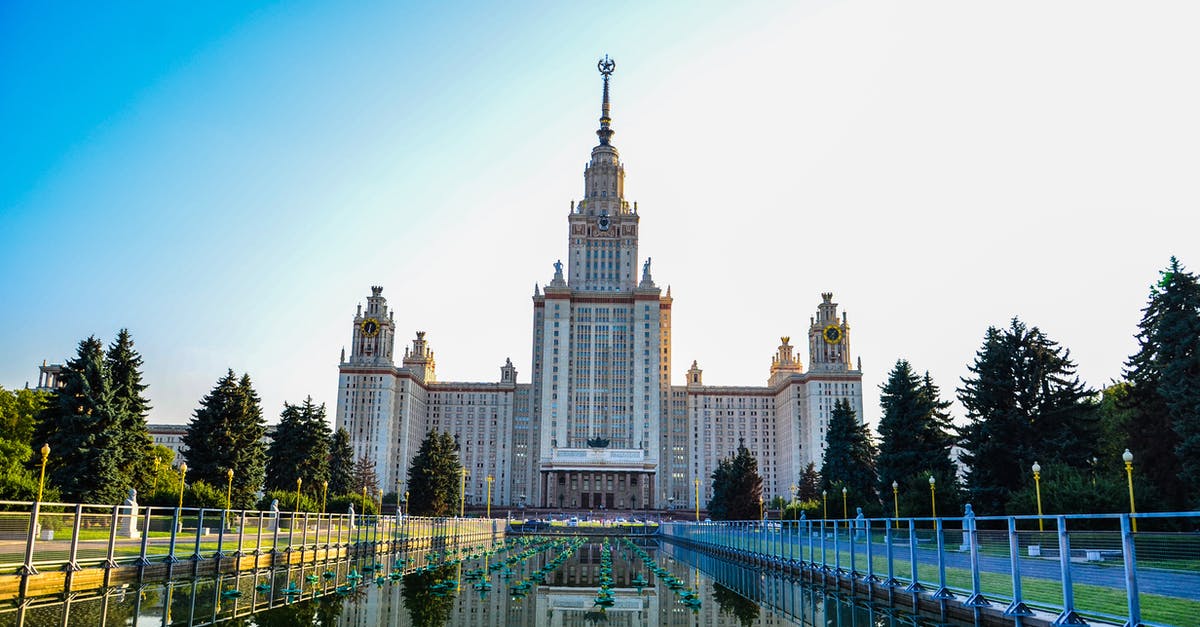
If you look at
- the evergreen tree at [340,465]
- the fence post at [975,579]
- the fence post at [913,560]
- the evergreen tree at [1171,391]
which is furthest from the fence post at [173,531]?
the evergreen tree at [340,465]

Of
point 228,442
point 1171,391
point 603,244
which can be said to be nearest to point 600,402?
point 603,244

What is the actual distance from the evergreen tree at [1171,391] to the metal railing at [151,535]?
32209 mm

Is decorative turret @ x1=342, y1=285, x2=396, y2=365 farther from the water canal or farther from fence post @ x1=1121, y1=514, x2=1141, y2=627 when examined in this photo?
fence post @ x1=1121, y1=514, x2=1141, y2=627

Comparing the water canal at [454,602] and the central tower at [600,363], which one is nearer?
the water canal at [454,602]

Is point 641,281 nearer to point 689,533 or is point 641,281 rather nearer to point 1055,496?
point 689,533

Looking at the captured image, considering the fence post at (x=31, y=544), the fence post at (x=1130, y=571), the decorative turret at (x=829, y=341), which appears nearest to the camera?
the fence post at (x=1130, y=571)

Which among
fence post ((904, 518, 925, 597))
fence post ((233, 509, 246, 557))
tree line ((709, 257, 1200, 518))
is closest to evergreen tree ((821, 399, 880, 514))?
tree line ((709, 257, 1200, 518))

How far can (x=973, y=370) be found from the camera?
44.9 metres

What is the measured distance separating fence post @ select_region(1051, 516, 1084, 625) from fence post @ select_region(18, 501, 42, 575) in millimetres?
17455

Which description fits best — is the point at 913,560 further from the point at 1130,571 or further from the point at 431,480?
the point at 431,480

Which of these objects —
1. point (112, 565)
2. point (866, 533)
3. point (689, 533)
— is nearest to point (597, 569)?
point (866, 533)

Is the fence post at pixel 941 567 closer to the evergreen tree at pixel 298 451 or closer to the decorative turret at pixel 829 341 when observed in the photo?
the evergreen tree at pixel 298 451

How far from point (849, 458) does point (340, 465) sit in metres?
40.7

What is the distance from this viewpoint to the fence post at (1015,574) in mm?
13102
